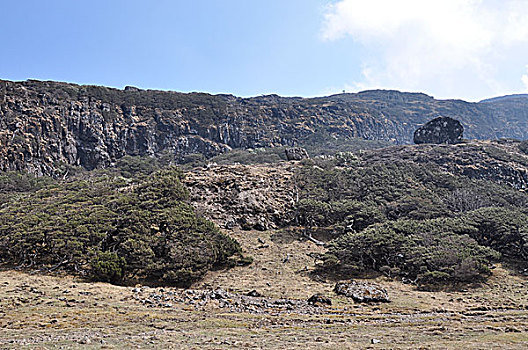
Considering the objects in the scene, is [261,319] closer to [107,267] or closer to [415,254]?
[107,267]

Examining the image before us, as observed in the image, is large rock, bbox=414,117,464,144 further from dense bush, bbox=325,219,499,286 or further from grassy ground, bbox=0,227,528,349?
grassy ground, bbox=0,227,528,349

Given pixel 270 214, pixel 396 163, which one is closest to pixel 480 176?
pixel 396 163

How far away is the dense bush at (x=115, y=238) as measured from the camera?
99.7 feet

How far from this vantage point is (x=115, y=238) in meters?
34.1

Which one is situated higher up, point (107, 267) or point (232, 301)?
point (107, 267)

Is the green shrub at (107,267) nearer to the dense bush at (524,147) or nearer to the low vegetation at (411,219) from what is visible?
the low vegetation at (411,219)

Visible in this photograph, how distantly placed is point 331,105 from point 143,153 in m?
103

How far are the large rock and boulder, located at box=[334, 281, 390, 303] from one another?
7545 cm

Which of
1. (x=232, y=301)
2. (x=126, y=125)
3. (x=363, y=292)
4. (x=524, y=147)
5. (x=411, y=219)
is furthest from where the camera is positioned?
(x=126, y=125)

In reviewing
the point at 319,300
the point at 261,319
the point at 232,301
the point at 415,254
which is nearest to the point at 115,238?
the point at 232,301

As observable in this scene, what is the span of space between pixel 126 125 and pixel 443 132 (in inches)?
3828

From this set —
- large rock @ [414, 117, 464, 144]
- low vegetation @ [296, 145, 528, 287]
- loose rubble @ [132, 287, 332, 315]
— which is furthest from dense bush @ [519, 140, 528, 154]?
loose rubble @ [132, 287, 332, 315]

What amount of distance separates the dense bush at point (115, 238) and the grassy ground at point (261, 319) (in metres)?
2.48

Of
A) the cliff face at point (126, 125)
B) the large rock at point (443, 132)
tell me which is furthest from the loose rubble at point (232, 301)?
the large rock at point (443, 132)
